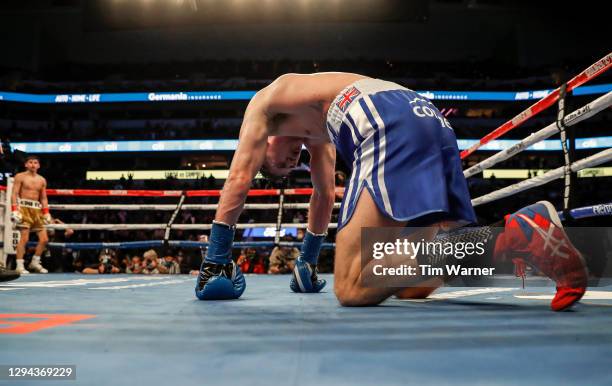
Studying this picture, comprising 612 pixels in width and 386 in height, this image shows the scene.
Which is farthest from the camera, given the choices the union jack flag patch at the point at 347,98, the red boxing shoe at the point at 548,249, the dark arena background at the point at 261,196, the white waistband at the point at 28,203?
the white waistband at the point at 28,203

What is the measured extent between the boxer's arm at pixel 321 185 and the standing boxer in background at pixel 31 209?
156 inches

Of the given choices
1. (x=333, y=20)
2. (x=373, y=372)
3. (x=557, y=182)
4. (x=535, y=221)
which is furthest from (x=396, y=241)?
(x=557, y=182)

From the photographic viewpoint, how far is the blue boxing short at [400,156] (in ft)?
4.49

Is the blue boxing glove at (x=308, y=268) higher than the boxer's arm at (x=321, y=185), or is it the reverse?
the boxer's arm at (x=321, y=185)

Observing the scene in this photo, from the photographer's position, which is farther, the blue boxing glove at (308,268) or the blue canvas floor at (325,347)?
the blue boxing glove at (308,268)

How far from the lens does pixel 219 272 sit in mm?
1694

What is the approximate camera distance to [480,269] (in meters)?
1.35

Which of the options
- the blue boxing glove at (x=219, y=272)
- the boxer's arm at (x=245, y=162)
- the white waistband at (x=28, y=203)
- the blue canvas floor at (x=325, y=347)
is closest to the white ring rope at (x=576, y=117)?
the blue canvas floor at (x=325, y=347)

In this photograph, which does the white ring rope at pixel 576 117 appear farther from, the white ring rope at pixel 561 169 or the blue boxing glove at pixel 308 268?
the blue boxing glove at pixel 308 268

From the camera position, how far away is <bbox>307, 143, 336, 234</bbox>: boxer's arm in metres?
2.11

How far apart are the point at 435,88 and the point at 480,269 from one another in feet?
66.5

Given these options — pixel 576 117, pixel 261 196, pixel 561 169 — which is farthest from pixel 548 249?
pixel 261 196

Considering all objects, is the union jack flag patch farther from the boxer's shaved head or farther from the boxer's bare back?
the boxer's shaved head

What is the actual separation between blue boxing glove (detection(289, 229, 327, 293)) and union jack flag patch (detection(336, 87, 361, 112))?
0.75 m
